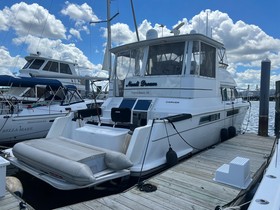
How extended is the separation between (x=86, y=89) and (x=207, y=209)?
1288 cm

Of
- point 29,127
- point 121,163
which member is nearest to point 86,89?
point 29,127

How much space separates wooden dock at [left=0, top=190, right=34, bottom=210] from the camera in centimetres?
280

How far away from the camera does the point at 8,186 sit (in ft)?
11.9

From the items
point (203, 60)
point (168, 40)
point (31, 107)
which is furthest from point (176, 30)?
point (31, 107)

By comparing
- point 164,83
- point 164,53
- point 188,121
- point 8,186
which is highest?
point 164,53

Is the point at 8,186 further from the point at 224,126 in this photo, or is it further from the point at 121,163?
the point at 224,126

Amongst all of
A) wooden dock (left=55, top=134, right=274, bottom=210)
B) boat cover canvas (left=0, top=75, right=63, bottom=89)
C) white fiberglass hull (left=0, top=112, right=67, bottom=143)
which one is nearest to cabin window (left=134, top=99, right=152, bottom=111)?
wooden dock (left=55, top=134, right=274, bottom=210)

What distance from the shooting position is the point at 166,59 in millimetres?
6176

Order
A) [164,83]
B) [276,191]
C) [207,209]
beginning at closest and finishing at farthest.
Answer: [276,191], [207,209], [164,83]

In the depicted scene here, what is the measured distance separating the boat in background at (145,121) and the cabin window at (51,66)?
7953 mm

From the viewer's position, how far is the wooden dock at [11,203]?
9.20ft

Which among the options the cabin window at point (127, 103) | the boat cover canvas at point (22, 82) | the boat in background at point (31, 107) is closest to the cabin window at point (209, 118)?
the cabin window at point (127, 103)

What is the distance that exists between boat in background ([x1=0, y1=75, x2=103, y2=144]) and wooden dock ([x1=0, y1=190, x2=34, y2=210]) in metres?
5.36

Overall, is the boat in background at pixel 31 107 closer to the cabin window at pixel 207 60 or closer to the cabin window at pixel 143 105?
the cabin window at pixel 143 105
